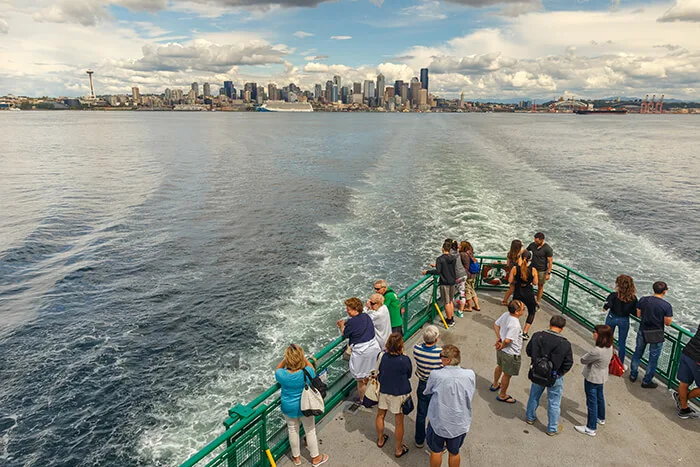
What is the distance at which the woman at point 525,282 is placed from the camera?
971cm

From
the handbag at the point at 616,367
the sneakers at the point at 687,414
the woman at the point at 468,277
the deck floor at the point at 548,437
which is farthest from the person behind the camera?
the woman at the point at 468,277

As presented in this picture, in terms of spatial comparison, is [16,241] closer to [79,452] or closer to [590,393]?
[79,452]

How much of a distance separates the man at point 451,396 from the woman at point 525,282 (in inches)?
188

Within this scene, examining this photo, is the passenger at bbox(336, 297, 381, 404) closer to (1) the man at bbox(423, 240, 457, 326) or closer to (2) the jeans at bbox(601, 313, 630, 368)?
(1) the man at bbox(423, 240, 457, 326)

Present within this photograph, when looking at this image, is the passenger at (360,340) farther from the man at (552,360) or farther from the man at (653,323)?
the man at (653,323)

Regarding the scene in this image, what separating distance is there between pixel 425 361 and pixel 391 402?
828 millimetres

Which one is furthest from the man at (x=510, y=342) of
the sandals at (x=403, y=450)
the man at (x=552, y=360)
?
the sandals at (x=403, y=450)

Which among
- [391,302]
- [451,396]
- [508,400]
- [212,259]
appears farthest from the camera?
[212,259]

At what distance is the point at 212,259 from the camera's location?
958 inches

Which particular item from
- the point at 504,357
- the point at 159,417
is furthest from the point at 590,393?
the point at 159,417

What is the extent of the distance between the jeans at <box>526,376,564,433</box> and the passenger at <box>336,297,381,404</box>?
104 inches

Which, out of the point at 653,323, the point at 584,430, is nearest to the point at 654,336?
the point at 653,323

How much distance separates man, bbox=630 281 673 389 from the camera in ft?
25.8

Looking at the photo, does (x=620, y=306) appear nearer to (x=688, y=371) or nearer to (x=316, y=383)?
(x=688, y=371)
